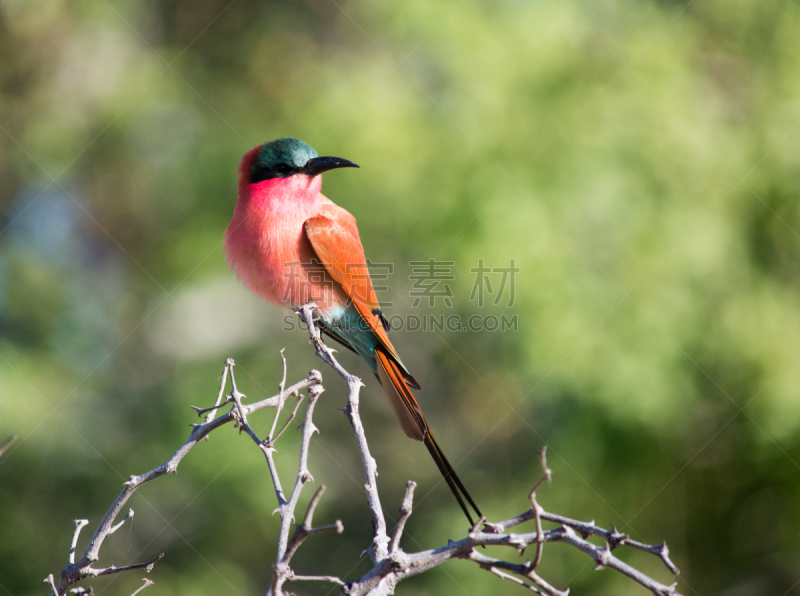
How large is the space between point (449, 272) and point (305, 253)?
150cm

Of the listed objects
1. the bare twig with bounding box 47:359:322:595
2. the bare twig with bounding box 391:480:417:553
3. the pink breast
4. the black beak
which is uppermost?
the black beak

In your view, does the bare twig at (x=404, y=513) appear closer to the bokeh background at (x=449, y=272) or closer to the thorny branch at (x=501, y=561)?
the thorny branch at (x=501, y=561)

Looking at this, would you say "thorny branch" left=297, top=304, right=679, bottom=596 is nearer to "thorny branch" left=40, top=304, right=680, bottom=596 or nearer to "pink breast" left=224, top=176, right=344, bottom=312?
"thorny branch" left=40, top=304, right=680, bottom=596

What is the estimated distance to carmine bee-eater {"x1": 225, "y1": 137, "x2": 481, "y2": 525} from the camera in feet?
7.88

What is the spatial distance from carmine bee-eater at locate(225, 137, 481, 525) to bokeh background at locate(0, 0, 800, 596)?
1.23 meters

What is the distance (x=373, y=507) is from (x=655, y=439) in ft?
10.9

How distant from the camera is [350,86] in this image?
14.1ft

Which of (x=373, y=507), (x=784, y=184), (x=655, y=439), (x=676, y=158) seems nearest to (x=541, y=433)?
(x=655, y=439)

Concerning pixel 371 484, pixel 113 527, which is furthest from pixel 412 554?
pixel 113 527

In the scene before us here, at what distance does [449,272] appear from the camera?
12.8 ft

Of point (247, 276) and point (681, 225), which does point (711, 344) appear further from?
point (247, 276)

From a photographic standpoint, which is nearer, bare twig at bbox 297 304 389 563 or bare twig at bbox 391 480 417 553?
bare twig at bbox 391 480 417 553

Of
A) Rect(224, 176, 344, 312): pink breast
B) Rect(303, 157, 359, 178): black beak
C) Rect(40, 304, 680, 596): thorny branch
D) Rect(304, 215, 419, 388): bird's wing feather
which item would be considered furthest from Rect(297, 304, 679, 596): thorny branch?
Rect(303, 157, 359, 178): black beak

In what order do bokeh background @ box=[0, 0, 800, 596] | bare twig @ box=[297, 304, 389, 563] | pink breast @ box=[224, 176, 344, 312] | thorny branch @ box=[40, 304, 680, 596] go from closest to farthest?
thorny branch @ box=[40, 304, 680, 596] < bare twig @ box=[297, 304, 389, 563] < pink breast @ box=[224, 176, 344, 312] < bokeh background @ box=[0, 0, 800, 596]
